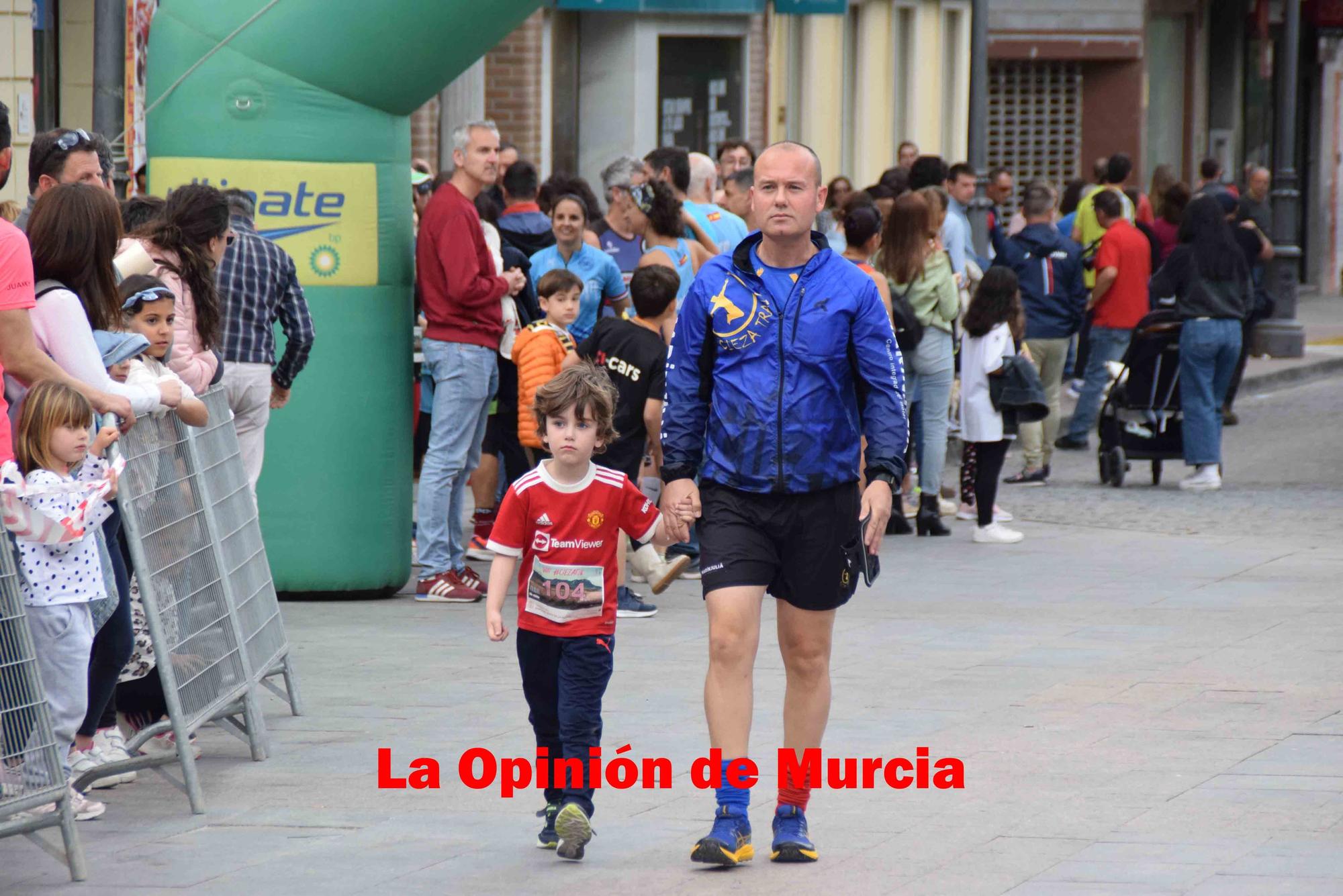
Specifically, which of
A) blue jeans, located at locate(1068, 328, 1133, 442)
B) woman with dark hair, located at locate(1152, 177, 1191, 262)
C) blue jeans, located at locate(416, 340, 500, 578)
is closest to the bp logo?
blue jeans, located at locate(416, 340, 500, 578)

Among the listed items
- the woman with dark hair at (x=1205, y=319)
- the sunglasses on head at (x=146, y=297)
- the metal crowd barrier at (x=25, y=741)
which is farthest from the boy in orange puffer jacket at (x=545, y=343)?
the woman with dark hair at (x=1205, y=319)

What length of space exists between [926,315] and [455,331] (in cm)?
316

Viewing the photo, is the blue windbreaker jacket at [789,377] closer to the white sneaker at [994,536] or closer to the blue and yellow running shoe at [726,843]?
the blue and yellow running shoe at [726,843]

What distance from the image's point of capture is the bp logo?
9.74 metres

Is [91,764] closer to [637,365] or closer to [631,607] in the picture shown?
[631,607]

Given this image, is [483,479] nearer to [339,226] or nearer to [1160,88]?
[339,226]

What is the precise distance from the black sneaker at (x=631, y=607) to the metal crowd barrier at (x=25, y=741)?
4341mm

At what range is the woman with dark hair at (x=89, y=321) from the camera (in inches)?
244

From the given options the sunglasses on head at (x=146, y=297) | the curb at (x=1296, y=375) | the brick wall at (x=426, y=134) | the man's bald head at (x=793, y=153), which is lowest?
the curb at (x=1296, y=375)

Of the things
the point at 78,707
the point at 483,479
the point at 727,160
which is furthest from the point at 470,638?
the point at 727,160

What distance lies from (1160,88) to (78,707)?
30284 millimetres

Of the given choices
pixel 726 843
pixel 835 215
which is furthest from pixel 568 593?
pixel 835 215

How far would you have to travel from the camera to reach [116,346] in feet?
21.2

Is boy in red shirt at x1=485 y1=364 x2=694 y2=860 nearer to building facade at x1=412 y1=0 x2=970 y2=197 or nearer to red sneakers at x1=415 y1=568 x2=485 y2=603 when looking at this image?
red sneakers at x1=415 y1=568 x2=485 y2=603
